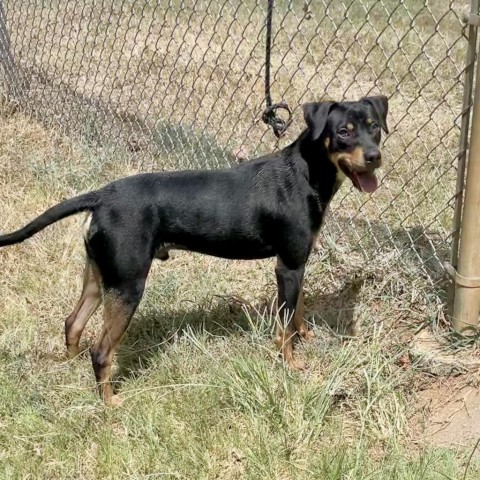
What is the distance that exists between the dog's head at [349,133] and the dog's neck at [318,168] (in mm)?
88

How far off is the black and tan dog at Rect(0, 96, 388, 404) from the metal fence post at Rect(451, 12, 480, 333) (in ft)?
1.31

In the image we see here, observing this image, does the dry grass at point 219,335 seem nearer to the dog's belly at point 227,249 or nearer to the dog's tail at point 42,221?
the dog's belly at point 227,249

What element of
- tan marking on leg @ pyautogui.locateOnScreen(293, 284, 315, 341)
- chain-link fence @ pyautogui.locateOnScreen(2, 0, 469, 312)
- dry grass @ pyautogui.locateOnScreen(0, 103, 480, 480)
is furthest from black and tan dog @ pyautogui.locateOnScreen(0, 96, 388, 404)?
chain-link fence @ pyautogui.locateOnScreen(2, 0, 469, 312)

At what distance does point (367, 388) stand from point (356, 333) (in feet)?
1.57

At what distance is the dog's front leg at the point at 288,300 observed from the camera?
329 cm

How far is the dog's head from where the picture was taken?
304 cm

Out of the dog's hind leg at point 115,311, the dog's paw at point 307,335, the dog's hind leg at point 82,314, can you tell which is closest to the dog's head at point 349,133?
the dog's paw at point 307,335

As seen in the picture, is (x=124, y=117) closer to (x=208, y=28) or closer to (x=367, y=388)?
(x=208, y=28)

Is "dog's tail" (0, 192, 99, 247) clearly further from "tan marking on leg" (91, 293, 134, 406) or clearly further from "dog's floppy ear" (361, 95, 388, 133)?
"dog's floppy ear" (361, 95, 388, 133)

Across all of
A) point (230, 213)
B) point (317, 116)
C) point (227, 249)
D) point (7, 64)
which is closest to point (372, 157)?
Answer: point (317, 116)

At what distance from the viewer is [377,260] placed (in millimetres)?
3730

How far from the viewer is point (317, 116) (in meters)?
3.07

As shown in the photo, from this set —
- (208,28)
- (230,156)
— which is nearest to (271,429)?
(230,156)

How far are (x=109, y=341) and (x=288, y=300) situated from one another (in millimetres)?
852
